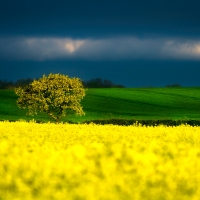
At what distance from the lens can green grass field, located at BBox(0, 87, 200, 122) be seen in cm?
6581

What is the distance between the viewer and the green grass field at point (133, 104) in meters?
65.8

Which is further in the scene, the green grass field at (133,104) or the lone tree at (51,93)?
the green grass field at (133,104)

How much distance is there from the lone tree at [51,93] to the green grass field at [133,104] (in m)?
13.6

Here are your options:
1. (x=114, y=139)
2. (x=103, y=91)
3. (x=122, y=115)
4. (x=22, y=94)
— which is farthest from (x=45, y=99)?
(x=103, y=91)

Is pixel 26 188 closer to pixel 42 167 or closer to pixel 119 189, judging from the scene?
pixel 42 167

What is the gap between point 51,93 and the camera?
45719 mm

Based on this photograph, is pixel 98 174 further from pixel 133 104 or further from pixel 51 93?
pixel 133 104

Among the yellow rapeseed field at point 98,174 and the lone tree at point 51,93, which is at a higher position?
the lone tree at point 51,93

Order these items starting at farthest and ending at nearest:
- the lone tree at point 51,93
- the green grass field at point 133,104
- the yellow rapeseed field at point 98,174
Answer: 1. the green grass field at point 133,104
2. the lone tree at point 51,93
3. the yellow rapeseed field at point 98,174

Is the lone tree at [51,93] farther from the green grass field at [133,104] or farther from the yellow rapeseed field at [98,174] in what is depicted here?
the yellow rapeseed field at [98,174]

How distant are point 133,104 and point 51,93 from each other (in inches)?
1254

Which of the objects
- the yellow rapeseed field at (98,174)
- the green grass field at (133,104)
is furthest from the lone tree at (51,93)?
the yellow rapeseed field at (98,174)

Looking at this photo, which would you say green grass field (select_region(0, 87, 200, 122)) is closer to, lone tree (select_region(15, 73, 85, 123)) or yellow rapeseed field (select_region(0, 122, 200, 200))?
lone tree (select_region(15, 73, 85, 123))

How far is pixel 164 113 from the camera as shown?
228 ft
